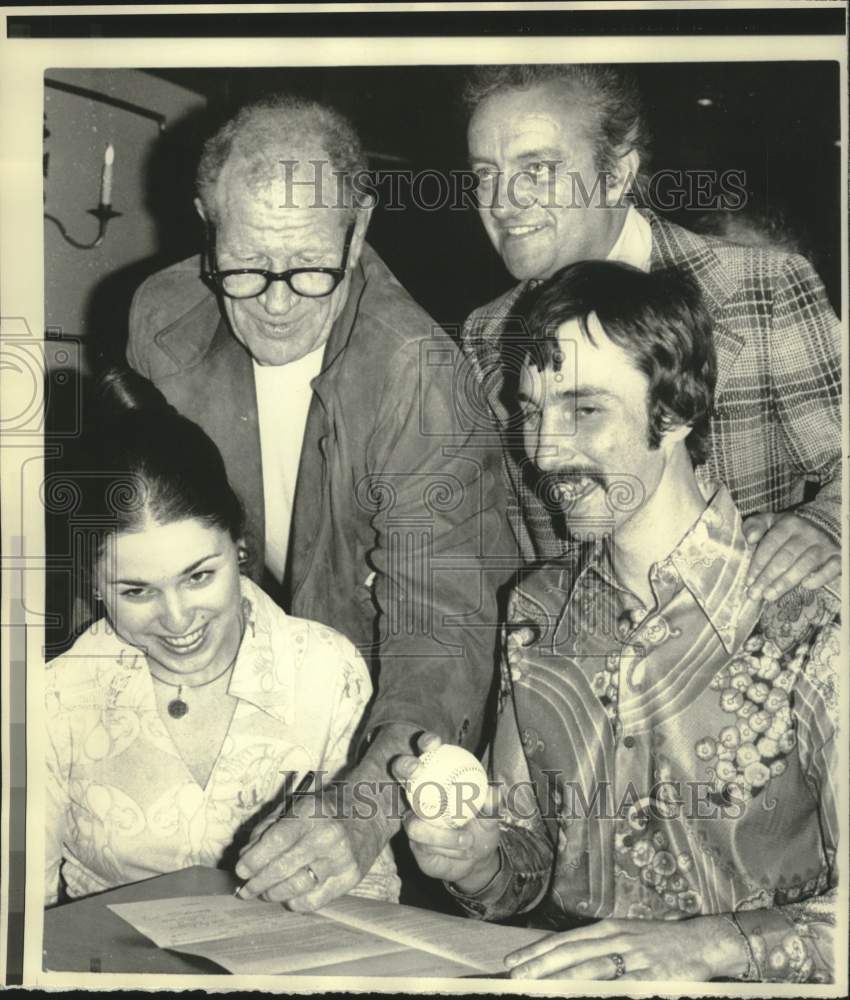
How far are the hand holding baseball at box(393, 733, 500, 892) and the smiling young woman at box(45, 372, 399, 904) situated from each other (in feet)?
0.36

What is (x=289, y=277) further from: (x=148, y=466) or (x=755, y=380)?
(x=755, y=380)

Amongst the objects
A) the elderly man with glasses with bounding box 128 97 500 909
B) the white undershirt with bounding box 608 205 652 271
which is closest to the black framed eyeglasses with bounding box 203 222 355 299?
the elderly man with glasses with bounding box 128 97 500 909

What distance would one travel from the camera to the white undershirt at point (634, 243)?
6.97 ft

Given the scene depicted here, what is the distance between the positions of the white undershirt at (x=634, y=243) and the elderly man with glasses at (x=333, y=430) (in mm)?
354

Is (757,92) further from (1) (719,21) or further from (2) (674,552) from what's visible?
(2) (674,552)

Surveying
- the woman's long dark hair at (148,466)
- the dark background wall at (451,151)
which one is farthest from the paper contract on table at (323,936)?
the dark background wall at (451,151)

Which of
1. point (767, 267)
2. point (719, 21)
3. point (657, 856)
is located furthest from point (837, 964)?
point (719, 21)

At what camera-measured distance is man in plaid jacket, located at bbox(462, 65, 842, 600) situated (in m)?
2.12

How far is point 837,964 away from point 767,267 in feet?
4.21

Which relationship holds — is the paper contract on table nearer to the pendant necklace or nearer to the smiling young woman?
the smiling young woman

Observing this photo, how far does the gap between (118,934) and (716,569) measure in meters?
1.29

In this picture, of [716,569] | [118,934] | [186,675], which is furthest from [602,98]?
[118,934]

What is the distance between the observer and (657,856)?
2113mm

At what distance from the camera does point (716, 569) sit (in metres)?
2.10
